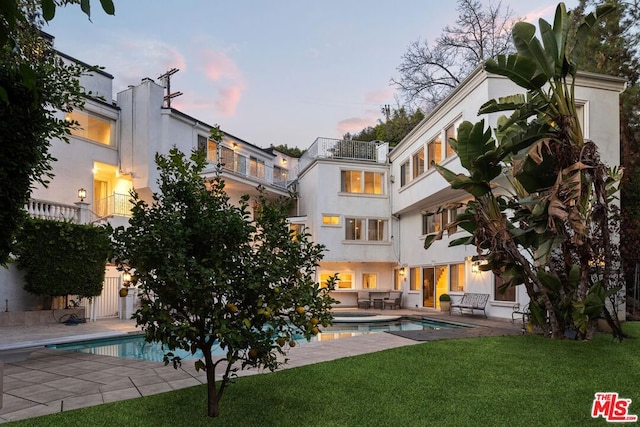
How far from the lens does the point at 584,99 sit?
49.6ft

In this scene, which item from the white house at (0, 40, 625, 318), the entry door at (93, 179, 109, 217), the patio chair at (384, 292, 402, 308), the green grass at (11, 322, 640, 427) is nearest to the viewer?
the green grass at (11, 322, 640, 427)

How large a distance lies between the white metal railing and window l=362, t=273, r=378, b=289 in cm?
1483

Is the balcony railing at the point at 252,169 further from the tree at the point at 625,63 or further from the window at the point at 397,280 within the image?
the tree at the point at 625,63

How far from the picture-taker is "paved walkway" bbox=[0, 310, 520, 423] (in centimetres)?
571

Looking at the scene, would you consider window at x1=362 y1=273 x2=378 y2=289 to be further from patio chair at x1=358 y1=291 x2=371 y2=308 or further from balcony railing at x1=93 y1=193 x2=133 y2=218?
balcony railing at x1=93 y1=193 x2=133 y2=218

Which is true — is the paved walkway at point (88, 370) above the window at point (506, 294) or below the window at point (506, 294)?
below

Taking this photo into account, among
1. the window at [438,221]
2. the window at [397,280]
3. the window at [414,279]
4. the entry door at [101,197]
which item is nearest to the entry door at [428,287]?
the window at [414,279]

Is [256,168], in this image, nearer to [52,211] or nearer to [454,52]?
[52,211]

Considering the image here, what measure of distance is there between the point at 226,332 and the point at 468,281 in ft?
51.7

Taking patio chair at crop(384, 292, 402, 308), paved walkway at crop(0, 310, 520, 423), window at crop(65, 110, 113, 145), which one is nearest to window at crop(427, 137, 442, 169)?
patio chair at crop(384, 292, 402, 308)

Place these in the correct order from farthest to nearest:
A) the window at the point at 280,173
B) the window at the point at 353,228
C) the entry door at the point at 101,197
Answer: the window at the point at 280,173 < the window at the point at 353,228 < the entry door at the point at 101,197

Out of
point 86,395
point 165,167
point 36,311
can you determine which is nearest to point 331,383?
point 86,395

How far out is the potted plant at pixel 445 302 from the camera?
62.3 feet

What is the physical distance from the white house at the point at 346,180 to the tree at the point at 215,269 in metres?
7.03
